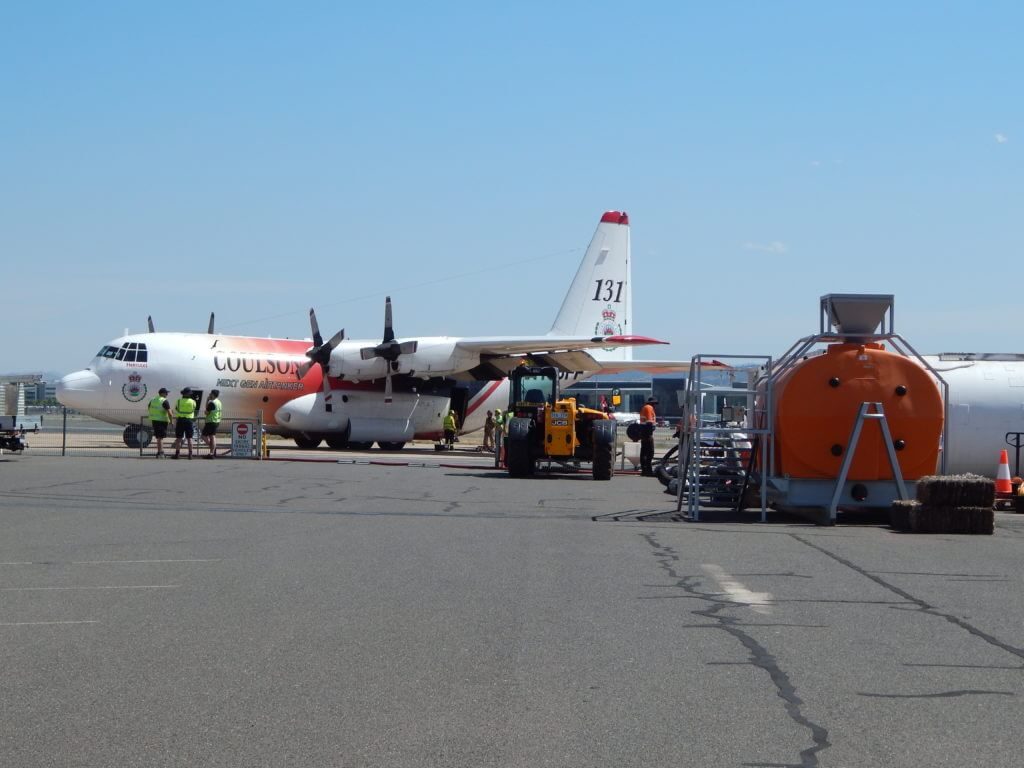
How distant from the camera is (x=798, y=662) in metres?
6.41

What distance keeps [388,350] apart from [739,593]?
1096 inches

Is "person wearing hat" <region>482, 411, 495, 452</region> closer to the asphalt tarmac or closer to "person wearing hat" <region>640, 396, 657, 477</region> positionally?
"person wearing hat" <region>640, 396, 657, 477</region>

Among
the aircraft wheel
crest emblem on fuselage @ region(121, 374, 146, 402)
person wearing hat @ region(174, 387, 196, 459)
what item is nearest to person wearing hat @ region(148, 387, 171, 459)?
person wearing hat @ region(174, 387, 196, 459)

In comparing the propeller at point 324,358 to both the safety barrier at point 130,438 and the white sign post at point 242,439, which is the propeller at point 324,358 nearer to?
the safety barrier at point 130,438

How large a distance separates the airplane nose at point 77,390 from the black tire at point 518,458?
14.7 meters

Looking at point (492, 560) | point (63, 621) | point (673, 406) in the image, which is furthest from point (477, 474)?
point (673, 406)

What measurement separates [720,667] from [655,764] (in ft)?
5.93

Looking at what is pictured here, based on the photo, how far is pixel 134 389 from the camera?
110 ft

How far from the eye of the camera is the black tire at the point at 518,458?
2388cm

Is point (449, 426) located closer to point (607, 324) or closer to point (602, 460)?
point (607, 324)

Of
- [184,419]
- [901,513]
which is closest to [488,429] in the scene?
[184,419]

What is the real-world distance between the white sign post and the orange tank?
56.4 feet

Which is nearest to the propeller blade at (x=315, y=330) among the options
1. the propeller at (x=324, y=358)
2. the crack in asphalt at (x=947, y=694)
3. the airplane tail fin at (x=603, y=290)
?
the propeller at (x=324, y=358)

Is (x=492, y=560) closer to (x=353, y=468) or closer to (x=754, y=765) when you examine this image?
(x=754, y=765)
